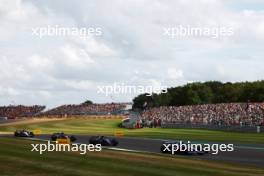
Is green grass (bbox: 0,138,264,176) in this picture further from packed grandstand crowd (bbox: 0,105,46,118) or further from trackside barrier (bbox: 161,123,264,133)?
packed grandstand crowd (bbox: 0,105,46,118)

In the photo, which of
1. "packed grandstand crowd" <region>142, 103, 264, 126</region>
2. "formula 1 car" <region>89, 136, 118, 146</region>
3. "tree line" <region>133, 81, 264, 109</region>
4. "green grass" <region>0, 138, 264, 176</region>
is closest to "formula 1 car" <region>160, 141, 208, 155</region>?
"green grass" <region>0, 138, 264, 176</region>

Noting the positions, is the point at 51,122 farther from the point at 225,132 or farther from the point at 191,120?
the point at 225,132

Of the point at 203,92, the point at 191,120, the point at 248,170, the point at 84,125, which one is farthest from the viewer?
the point at 203,92

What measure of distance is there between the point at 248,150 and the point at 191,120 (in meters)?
31.8

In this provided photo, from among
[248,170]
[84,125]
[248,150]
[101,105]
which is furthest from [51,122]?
[248,170]

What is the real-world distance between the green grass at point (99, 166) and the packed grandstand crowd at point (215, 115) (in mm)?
31566

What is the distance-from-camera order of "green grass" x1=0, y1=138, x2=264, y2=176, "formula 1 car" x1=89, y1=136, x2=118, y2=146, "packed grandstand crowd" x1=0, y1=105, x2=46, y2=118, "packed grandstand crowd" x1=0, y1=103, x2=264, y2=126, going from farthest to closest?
1. "packed grandstand crowd" x1=0, y1=105, x2=46, y2=118
2. "packed grandstand crowd" x1=0, y1=103, x2=264, y2=126
3. "formula 1 car" x1=89, y1=136, x2=118, y2=146
4. "green grass" x1=0, y1=138, x2=264, y2=176

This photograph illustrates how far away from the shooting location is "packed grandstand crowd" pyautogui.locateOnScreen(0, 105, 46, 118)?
420 ft

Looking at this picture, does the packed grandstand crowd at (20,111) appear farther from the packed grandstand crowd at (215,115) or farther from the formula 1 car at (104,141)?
the formula 1 car at (104,141)

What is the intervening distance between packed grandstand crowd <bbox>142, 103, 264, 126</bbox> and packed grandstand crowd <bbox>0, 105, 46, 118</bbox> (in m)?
52.8

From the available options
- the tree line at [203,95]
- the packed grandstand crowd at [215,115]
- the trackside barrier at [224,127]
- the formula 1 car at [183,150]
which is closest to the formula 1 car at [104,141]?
the formula 1 car at [183,150]

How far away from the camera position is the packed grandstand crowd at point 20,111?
128125 mm

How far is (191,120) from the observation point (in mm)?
70250

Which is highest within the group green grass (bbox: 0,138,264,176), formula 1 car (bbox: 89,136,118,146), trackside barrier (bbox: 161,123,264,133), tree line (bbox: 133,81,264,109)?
tree line (bbox: 133,81,264,109)
